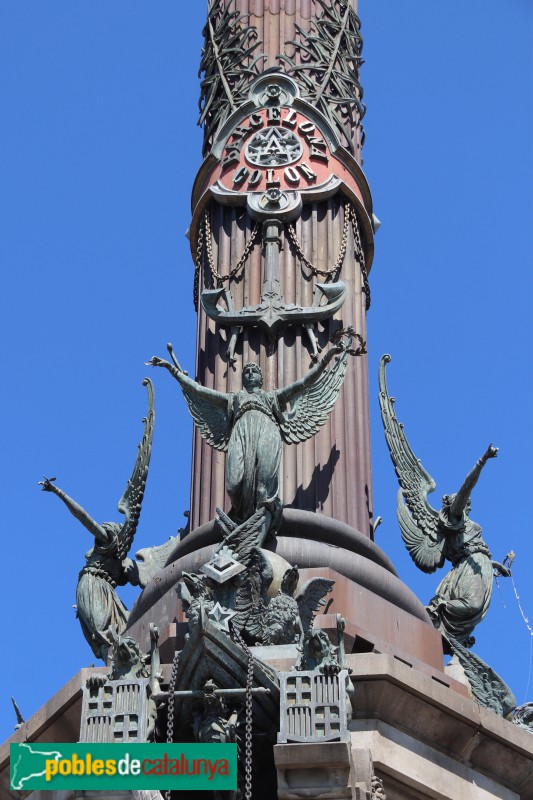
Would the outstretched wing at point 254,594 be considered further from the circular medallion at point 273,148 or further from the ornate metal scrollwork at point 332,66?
the ornate metal scrollwork at point 332,66

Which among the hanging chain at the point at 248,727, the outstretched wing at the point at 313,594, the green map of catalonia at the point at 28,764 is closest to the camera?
the hanging chain at the point at 248,727

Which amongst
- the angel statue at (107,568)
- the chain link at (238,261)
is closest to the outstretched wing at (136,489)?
the angel statue at (107,568)

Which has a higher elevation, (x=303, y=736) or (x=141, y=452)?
(x=141, y=452)

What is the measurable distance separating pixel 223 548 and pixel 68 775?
11.9 ft

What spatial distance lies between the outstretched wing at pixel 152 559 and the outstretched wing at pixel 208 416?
1664 mm

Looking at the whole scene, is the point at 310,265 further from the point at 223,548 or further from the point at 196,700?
the point at 196,700

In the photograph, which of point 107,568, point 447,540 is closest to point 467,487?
point 447,540

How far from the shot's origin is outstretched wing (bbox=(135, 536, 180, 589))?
22875 mm

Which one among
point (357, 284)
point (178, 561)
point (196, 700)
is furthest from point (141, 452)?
point (196, 700)

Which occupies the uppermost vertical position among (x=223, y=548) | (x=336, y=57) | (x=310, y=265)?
(x=336, y=57)

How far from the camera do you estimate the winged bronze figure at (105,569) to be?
22.1 meters

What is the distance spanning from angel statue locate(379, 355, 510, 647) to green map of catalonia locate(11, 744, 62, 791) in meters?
5.88

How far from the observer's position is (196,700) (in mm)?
18531

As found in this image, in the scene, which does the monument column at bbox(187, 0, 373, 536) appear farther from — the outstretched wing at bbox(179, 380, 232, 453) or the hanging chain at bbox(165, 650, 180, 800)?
the hanging chain at bbox(165, 650, 180, 800)
